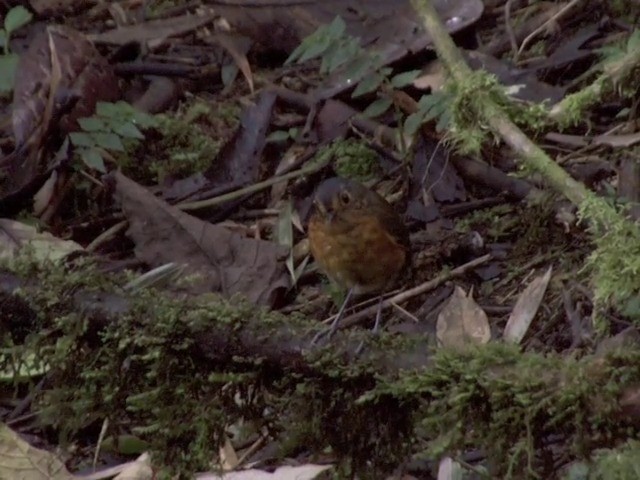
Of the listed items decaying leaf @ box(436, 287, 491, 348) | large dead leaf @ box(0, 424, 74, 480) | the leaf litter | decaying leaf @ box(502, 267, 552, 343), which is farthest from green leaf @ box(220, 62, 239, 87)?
large dead leaf @ box(0, 424, 74, 480)

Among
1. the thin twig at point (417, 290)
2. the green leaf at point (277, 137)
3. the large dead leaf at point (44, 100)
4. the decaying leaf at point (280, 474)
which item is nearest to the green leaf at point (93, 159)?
the large dead leaf at point (44, 100)

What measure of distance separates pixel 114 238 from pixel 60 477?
1324 millimetres

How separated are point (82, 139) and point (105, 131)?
96 mm

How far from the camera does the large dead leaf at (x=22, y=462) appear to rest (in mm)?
2838

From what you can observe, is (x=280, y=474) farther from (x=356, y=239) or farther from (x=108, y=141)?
(x=108, y=141)

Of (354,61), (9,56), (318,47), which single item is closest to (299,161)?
(354,61)

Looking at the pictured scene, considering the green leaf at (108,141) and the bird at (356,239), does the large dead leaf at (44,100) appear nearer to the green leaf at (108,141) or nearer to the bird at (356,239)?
the green leaf at (108,141)

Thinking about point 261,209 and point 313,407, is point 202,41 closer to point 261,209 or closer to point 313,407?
point 261,209

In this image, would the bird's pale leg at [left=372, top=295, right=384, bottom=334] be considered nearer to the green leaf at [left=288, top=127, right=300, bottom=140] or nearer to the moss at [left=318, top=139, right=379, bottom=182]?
the moss at [left=318, top=139, right=379, bottom=182]

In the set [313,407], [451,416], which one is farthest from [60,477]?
[451,416]

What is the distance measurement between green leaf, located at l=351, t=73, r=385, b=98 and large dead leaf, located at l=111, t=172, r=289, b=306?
690 mm

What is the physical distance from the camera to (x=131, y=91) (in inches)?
189

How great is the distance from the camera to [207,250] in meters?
3.82

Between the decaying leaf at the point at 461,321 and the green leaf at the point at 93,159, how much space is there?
4.65 ft
